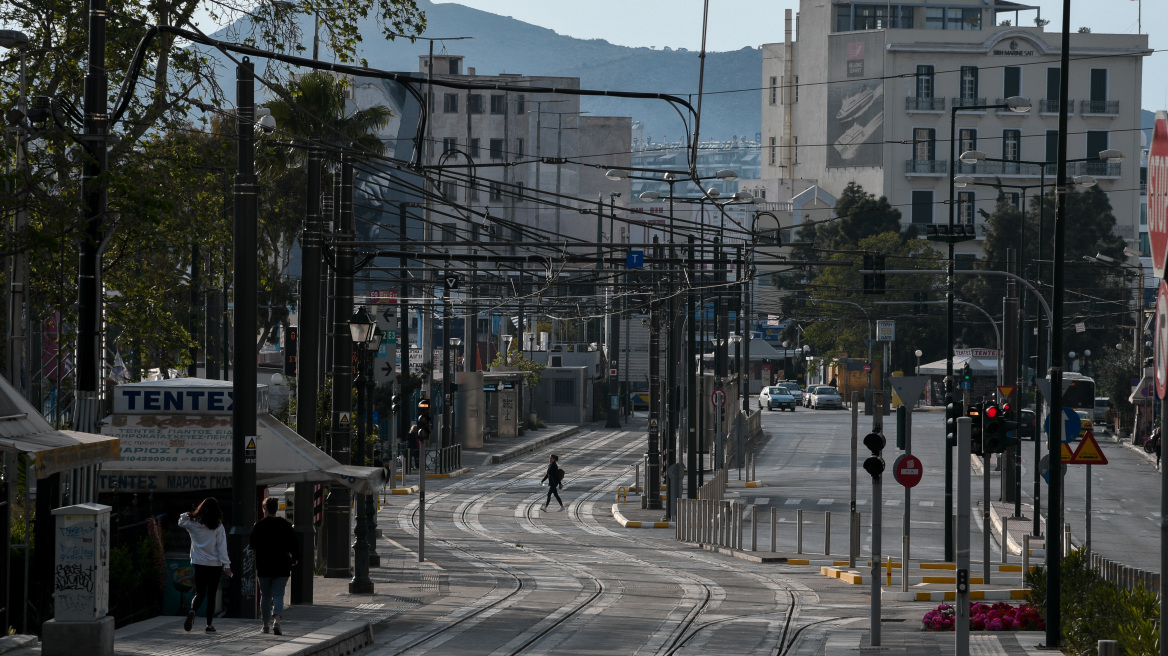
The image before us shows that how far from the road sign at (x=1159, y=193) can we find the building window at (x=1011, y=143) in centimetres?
10085

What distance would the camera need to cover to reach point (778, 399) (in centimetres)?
9088

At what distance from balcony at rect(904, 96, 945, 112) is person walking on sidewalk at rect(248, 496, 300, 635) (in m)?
97.1

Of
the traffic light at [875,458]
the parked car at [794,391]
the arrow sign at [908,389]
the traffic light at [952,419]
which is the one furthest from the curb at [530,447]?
the traffic light at [875,458]

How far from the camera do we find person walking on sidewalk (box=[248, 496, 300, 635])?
15.1m

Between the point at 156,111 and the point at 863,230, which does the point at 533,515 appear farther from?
the point at 863,230

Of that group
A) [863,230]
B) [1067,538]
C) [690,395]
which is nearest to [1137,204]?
[863,230]

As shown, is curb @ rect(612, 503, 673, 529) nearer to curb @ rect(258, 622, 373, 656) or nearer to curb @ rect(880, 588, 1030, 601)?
curb @ rect(880, 588, 1030, 601)

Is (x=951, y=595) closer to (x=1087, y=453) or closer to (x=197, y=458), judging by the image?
(x=1087, y=453)

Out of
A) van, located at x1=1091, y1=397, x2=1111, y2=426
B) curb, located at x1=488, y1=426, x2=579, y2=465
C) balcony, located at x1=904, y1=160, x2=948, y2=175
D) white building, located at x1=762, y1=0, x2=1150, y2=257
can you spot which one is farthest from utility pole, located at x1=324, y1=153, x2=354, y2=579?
balcony, located at x1=904, y1=160, x2=948, y2=175

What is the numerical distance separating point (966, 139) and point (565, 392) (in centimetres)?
4008

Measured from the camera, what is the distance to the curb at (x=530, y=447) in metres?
59.0

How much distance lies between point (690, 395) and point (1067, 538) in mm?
17425

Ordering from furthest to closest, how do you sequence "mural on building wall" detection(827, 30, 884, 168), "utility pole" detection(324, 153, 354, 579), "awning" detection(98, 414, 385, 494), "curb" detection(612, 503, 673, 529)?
1. "mural on building wall" detection(827, 30, 884, 168)
2. "curb" detection(612, 503, 673, 529)
3. "utility pole" detection(324, 153, 354, 579)
4. "awning" detection(98, 414, 385, 494)

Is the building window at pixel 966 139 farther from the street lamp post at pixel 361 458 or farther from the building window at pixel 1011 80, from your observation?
the street lamp post at pixel 361 458
